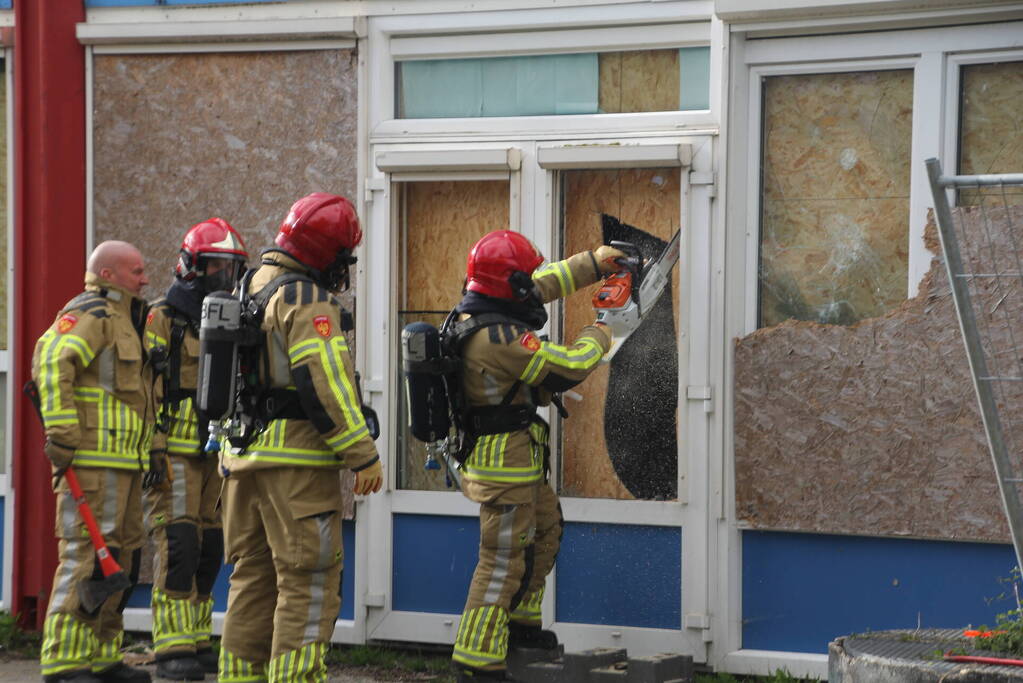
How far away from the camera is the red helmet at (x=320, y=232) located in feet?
20.6

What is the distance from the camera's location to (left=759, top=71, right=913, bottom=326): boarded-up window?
7.37 meters

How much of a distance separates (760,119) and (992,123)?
1130 mm

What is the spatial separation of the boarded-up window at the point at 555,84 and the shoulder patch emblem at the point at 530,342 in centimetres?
158

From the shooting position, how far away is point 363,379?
838 centimetres

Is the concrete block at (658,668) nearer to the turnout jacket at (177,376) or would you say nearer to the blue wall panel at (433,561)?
the blue wall panel at (433,561)

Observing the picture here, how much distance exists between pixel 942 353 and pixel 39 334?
4.98m

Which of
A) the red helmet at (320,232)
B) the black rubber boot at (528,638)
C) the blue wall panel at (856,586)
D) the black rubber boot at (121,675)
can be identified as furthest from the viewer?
the black rubber boot at (528,638)

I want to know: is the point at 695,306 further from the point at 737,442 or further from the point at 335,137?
the point at 335,137

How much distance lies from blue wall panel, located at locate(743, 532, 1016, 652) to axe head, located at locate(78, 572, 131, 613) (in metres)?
3.09

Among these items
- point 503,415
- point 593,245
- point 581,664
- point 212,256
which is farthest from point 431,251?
point 581,664

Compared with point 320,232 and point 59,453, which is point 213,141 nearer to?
point 59,453

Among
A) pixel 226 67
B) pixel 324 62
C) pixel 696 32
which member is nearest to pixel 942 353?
pixel 696 32

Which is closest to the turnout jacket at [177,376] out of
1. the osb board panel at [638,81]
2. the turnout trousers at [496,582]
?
the turnout trousers at [496,582]

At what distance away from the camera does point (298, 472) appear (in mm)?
6148
